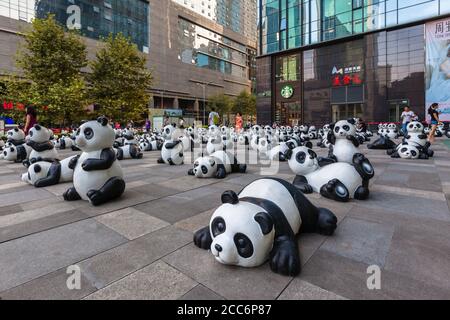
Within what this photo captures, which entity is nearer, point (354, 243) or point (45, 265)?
point (45, 265)

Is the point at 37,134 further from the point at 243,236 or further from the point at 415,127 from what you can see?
the point at 415,127

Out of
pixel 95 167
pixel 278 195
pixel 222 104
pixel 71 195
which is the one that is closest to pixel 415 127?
pixel 278 195

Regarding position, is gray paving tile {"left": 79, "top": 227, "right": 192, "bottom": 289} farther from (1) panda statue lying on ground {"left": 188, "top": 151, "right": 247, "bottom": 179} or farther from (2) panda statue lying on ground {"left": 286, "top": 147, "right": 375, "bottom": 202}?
(1) panda statue lying on ground {"left": 188, "top": 151, "right": 247, "bottom": 179}

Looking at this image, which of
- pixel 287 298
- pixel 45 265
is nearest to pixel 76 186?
pixel 45 265

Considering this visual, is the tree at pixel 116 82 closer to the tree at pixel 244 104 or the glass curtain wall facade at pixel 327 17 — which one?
the glass curtain wall facade at pixel 327 17

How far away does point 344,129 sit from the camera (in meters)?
5.59

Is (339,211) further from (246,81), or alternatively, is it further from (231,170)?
(246,81)

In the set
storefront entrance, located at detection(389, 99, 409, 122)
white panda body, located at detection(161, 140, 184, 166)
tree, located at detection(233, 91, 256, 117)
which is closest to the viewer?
white panda body, located at detection(161, 140, 184, 166)

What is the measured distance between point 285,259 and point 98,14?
51413mm

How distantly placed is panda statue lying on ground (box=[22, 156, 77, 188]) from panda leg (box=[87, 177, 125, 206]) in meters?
1.90

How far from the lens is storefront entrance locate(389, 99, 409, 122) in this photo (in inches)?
1057

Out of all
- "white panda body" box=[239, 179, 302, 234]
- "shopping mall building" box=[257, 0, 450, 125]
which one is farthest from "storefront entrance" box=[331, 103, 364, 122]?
"white panda body" box=[239, 179, 302, 234]

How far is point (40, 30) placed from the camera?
1791 centimetres
